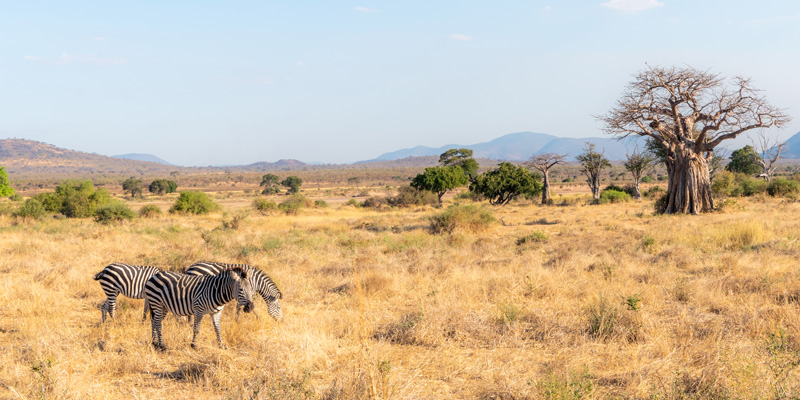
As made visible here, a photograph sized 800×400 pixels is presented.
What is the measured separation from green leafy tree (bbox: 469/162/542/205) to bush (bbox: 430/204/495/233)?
59.0 feet

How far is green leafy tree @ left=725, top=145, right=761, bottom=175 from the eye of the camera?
4919 cm

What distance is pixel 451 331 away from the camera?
6.43 meters

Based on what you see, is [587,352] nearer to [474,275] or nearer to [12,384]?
[474,275]

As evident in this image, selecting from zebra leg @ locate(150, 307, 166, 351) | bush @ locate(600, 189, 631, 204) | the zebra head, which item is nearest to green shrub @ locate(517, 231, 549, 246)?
the zebra head

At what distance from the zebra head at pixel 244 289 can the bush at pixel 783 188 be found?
111 ft

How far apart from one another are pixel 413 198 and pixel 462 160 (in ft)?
44.6

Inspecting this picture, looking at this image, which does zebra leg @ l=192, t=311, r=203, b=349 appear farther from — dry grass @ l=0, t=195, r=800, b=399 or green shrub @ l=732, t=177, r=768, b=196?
green shrub @ l=732, t=177, r=768, b=196

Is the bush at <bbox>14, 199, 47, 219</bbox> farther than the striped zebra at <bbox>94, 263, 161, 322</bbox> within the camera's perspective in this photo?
Yes

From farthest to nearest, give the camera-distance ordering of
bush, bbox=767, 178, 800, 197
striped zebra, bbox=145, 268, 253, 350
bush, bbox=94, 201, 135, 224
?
bush, bbox=767, 178, 800, 197 → bush, bbox=94, 201, 135, 224 → striped zebra, bbox=145, 268, 253, 350

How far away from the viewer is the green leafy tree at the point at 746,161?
49.2m

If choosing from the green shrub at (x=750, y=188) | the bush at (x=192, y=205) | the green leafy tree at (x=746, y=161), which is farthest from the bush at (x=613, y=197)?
the bush at (x=192, y=205)

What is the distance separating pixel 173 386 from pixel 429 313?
3407 millimetres

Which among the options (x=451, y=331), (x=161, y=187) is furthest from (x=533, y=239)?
(x=161, y=187)

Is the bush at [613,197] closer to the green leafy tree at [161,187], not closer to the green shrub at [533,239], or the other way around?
the green shrub at [533,239]
